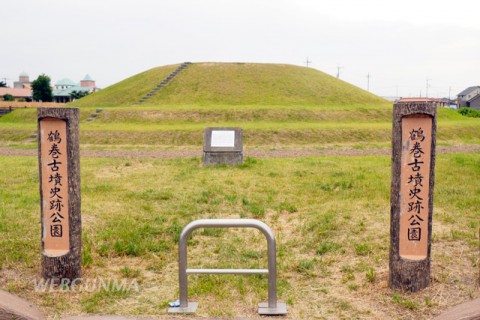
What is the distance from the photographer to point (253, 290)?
409 cm

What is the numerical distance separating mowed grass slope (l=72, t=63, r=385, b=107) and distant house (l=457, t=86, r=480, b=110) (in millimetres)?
34401

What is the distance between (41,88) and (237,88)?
37.8 meters

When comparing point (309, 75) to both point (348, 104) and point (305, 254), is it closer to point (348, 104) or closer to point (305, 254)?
point (348, 104)

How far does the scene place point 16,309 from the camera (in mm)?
3469

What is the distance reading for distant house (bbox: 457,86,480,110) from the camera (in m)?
60.8

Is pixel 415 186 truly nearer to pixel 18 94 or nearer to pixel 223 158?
pixel 223 158

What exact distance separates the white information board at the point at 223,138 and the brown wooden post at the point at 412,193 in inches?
292

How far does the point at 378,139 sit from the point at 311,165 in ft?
27.1

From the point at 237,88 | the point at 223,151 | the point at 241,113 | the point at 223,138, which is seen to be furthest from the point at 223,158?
the point at 237,88

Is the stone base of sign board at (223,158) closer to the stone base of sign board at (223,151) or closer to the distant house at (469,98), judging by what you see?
the stone base of sign board at (223,151)

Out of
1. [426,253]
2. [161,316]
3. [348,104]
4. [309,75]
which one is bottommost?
[161,316]

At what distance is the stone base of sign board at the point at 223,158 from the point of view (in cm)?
1122

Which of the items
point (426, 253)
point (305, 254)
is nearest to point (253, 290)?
point (305, 254)

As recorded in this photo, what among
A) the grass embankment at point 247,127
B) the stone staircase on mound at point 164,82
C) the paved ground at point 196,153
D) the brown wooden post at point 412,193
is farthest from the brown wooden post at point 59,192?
the stone staircase on mound at point 164,82
